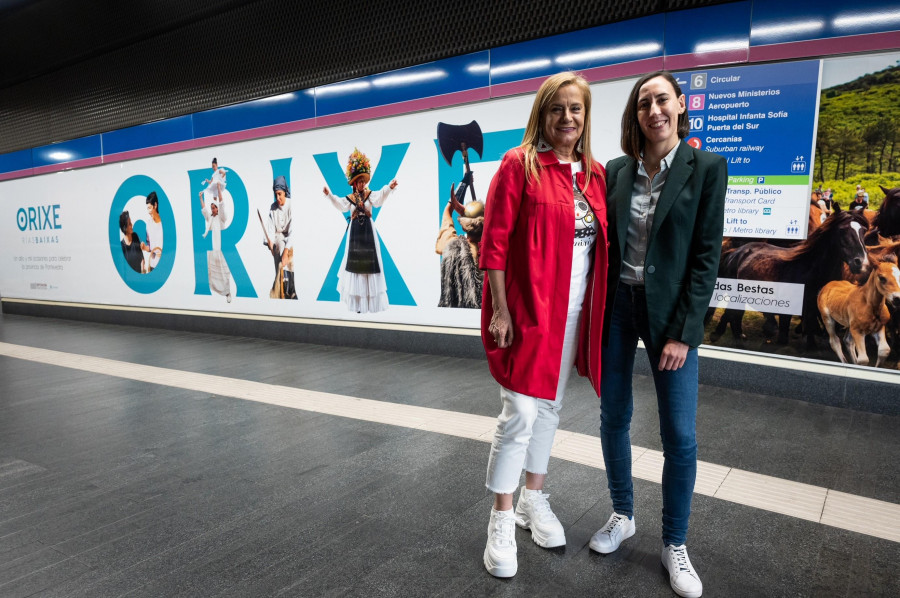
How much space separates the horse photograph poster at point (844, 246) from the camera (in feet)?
10.7

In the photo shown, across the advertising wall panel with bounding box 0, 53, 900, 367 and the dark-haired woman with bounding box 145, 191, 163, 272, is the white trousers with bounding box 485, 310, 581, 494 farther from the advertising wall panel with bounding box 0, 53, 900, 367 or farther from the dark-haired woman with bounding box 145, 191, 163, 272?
the dark-haired woman with bounding box 145, 191, 163, 272

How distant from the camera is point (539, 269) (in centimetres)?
166

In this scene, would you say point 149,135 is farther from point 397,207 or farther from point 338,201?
point 397,207

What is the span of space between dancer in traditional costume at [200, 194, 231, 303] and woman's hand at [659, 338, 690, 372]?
5561mm

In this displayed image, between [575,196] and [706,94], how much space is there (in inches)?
103

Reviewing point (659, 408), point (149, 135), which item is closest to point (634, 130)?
point (659, 408)

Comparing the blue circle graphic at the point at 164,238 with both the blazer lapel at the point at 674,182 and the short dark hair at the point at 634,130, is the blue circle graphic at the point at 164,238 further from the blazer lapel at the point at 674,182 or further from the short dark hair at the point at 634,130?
the blazer lapel at the point at 674,182

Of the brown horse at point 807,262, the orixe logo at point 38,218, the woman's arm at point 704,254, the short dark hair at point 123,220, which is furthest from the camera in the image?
the orixe logo at point 38,218

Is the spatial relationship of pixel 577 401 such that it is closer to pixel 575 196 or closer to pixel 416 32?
pixel 575 196

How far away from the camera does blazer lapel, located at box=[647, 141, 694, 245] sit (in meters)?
1.56

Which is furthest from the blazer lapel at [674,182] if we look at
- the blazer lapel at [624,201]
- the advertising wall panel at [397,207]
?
the advertising wall panel at [397,207]

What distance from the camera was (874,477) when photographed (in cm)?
245

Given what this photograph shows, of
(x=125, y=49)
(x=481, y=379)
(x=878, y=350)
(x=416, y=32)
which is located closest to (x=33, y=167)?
(x=125, y=49)

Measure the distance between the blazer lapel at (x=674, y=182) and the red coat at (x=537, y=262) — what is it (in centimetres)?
17
